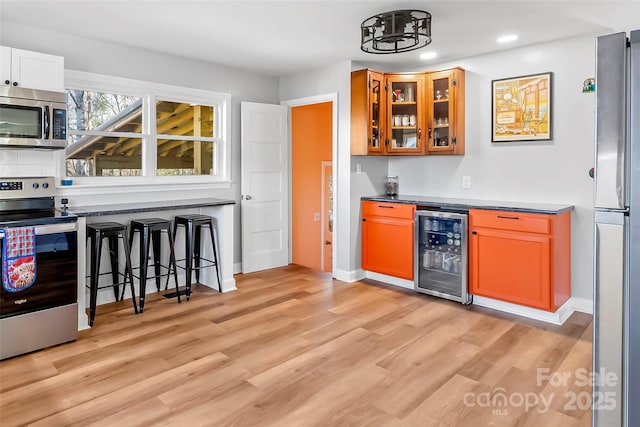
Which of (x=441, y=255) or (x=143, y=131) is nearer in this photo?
(x=441, y=255)

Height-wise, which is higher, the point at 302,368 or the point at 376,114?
the point at 376,114

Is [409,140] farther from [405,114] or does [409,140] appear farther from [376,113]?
[376,113]

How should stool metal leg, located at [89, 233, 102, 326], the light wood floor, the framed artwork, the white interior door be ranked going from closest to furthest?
the light wood floor → stool metal leg, located at [89, 233, 102, 326] → the framed artwork → the white interior door

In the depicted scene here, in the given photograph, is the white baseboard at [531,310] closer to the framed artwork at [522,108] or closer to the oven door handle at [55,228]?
the framed artwork at [522,108]

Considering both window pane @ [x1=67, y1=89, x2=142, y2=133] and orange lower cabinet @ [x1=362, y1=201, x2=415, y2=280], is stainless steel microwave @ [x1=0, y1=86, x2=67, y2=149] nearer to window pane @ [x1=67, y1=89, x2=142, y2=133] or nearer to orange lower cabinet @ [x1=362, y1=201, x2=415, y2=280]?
window pane @ [x1=67, y1=89, x2=142, y2=133]

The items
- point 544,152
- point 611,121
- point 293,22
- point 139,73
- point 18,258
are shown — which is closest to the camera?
point 611,121

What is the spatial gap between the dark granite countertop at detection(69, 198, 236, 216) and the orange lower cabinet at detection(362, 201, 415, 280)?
154cm

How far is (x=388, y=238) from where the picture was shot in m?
4.56

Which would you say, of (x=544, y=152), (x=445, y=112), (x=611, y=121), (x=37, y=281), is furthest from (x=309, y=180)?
(x=611, y=121)

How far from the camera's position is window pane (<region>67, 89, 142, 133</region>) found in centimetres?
391

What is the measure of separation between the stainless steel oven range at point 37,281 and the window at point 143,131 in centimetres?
91

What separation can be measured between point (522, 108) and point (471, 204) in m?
1.03

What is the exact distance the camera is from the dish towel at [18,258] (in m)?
2.77

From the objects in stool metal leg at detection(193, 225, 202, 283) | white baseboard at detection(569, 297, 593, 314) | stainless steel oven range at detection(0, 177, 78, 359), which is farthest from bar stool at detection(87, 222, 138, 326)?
white baseboard at detection(569, 297, 593, 314)
